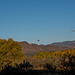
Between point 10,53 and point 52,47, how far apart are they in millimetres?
93282

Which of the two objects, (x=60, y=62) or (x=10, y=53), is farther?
(x=10, y=53)

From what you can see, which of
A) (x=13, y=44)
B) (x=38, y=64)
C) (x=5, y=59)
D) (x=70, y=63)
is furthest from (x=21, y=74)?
(x=13, y=44)

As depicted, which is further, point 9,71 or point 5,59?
point 5,59

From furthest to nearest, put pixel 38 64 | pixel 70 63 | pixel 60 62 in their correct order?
A: 1. pixel 38 64
2. pixel 60 62
3. pixel 70 63

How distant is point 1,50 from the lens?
25312 mm

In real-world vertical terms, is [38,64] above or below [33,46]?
below

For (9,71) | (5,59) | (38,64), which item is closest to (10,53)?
(5,59)

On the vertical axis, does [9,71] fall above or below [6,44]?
below

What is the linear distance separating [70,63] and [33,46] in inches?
3843

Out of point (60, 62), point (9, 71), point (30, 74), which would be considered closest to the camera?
point (30, 74)

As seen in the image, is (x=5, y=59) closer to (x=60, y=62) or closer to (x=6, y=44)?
(x=6, y=44)

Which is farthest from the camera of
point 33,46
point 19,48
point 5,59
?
point 33,46

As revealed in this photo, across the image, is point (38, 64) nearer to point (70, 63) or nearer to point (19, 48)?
point (70, 63)

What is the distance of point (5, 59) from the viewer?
2506 cm
